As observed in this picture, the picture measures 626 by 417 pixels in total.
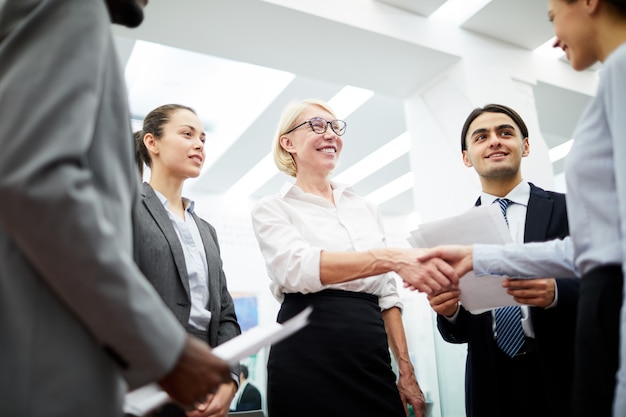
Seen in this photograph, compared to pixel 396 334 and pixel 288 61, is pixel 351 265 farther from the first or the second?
pixel 288 61

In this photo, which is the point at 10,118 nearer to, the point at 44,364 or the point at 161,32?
the point at 44,364

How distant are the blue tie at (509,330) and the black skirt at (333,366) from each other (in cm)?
42

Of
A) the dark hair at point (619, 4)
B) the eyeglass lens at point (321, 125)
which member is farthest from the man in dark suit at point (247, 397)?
the dark hair at point (619, 4)

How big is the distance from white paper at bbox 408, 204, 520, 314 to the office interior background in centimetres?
187

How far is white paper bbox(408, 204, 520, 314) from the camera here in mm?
1719

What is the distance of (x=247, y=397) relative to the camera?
5.49 meters

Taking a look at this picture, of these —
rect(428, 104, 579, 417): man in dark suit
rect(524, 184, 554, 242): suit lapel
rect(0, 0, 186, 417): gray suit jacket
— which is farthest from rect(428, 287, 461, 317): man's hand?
rect(0, 0, 186, 417): gray suit jacket

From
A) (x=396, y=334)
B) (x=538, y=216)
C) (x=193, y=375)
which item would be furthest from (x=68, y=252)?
(x=538, y=216)

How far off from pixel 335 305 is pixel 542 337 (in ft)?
2.33

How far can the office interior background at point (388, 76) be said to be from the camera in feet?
13.7

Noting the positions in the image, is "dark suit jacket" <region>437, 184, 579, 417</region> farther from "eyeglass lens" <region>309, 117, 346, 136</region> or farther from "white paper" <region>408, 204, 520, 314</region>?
"eyeglass lens" <region>309, 117, 346, 136</region>

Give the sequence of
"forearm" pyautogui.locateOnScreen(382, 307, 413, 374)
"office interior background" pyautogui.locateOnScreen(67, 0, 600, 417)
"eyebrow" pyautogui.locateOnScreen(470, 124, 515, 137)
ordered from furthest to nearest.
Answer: "office interior background" pyautogui.locateOnScreen(67, 0, 600, 417) < "eyebrow" pyautogui.locateOnScreen(470, 124, 515, 137) < "forearm" pyautogui.locateOnScreen(382, 307, 413, 374)

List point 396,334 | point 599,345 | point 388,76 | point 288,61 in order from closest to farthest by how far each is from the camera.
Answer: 1. point 599,345
2. point 396,334
3. point 288,61
4. point 388,76

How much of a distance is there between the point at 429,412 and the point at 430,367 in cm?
32
